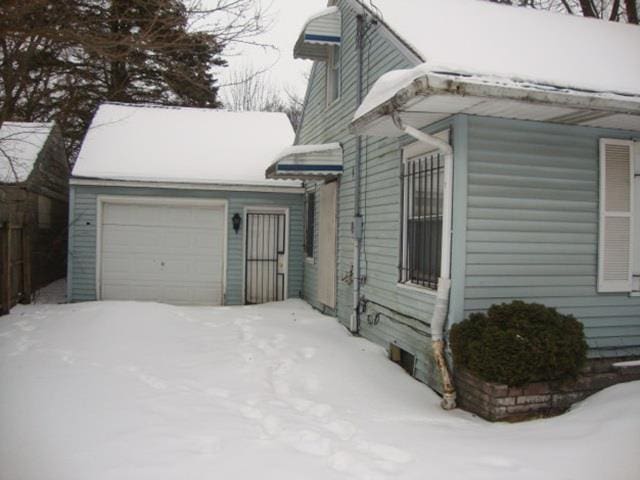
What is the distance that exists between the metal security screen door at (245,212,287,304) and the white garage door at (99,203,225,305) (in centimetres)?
67

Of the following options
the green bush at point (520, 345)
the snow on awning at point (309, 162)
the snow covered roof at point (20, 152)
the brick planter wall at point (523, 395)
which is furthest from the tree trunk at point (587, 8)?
the snow covered roof at point (20, 152)

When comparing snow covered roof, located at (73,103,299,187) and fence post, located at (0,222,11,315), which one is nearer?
fence post, located at (0,222,11,315)

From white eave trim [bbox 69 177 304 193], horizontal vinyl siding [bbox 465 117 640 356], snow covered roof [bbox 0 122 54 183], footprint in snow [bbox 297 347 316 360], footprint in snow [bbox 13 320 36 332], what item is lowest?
footprint in snow [bbox 297 347 316 360]

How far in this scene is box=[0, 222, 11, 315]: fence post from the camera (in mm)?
9852

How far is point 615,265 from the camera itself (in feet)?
20.6

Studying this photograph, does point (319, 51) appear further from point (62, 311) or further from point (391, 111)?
point (62, 311)

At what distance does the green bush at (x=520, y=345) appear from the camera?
4.95 metres

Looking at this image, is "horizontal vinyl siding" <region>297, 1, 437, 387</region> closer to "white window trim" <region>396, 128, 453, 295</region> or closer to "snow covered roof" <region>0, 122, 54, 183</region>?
"white window trim" <region>396, 128, 453, 295</region>

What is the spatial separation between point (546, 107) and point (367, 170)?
11.3ft

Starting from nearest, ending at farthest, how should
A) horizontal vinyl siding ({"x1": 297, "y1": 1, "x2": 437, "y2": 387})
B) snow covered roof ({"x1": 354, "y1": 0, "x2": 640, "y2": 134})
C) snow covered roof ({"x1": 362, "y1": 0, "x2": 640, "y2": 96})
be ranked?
snow covered roof ({"x1": 354, "y1": 0, "x2": 640, "y2": 134})
snow covered roof ({"x1": 362, "y1": 0, "x2": 640, "y2": 96})
horizontal vinyl siding ({"x1": 297, "y1": 1, "x2": 437, "y2": 387})

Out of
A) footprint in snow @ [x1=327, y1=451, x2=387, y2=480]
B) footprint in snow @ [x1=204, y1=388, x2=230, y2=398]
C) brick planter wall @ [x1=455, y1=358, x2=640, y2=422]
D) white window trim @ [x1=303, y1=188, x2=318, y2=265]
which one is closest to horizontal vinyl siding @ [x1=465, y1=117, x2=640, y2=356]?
brick planter wall @ [x1=455, y1=358, x2=640, y2=422]

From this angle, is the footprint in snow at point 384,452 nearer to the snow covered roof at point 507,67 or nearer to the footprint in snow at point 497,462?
the footprint in snow at point 497,462

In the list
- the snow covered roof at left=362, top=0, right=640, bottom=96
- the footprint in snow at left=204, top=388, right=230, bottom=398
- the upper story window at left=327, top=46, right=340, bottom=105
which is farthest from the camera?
the upper story window at left=327, top=46, right=340, bottom=105

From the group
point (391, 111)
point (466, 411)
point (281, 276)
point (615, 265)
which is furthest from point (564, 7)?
point (466, 411)
